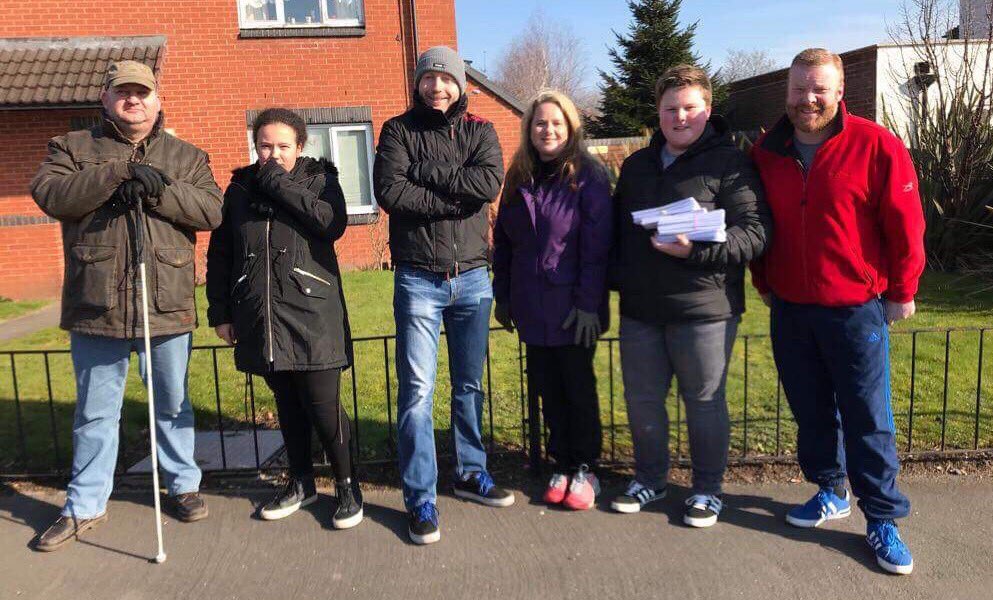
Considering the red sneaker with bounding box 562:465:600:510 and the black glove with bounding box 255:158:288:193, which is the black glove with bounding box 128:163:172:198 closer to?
the black glove with bounding box 255:158:288:193

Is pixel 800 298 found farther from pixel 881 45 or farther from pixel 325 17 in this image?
pixel 881 45

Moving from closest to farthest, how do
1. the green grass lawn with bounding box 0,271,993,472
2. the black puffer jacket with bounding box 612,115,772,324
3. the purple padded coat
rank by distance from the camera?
the black puffer jacket with bounding box 612,115,772,324 < the purple padded coat < the green grass lawn with bounding box 0,271,993,472

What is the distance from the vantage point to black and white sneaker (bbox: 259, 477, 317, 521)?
12.2ft

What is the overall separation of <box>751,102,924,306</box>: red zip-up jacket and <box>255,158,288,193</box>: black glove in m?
2.18

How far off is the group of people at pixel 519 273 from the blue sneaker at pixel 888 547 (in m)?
0.01

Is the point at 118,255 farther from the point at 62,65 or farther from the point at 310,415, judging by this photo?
the point at 62,65

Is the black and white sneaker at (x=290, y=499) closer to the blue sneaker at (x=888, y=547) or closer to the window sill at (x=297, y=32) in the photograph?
the blue sneaker at (x=888, y=547)

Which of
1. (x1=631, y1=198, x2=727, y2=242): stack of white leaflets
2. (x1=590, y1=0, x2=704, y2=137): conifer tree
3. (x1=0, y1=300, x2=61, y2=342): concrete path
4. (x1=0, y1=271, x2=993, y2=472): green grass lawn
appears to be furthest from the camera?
(x1=590, y1=0, x2=704, y2=137): conifer tree

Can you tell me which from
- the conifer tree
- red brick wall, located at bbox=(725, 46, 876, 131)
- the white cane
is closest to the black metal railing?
the white cane

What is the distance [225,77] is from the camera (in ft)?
35.7

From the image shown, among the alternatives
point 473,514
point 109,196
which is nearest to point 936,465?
point 473,514

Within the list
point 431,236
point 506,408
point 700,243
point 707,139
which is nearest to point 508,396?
point 506,408

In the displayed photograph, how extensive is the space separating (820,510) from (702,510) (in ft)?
1.72

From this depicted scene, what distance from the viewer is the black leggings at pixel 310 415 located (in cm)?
355
